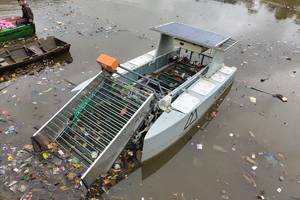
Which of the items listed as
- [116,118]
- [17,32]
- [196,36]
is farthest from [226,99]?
[17,32]

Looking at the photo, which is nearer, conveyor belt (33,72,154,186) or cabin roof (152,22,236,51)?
conveyor belt (33,72,154,186)

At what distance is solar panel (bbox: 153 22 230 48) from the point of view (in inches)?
279

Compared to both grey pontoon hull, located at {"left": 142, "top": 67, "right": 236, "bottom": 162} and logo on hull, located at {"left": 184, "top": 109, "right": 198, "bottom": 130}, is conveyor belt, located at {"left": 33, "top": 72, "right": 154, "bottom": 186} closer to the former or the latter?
grey pontoon hull, located at {"left": 142, "top": 67, "right": 236, "bottom": 162}

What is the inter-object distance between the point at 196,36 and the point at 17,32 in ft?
21.9

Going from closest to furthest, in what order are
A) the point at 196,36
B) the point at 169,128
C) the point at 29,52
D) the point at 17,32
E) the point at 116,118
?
the point at 169,128 → the point at 116,118 → the point at 196,36 → the point at 29,52 → the point at 17,32

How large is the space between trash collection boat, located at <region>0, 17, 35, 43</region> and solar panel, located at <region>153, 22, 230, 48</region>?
215 inches

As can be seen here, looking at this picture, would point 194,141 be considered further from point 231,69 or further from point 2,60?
point 2,60

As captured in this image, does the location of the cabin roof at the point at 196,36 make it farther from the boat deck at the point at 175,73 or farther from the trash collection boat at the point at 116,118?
the boat deck at the point at 175,73

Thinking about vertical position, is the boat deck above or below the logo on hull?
above

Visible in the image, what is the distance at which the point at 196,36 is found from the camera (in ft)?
24.4

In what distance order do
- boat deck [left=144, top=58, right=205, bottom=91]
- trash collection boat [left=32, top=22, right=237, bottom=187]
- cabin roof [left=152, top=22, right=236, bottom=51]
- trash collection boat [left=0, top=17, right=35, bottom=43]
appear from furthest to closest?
trash collection boat [left=0, top=17, right=35, bottom=43]
boat deck [left=144, top=58, right=205, bottom=91]
cabin roof [left=152, top=22, right=236, bottom=51]
trash collection boat [left=32, top=22, right=237, bottom=187]

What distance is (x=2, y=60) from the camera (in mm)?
8500

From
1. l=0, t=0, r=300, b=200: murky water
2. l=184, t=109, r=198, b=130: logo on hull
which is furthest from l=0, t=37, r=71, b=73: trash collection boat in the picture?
l=184, t=109, r=198, b=130: logo on hull

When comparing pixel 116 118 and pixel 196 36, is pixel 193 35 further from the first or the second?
pixel 116 118
